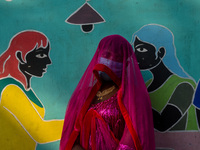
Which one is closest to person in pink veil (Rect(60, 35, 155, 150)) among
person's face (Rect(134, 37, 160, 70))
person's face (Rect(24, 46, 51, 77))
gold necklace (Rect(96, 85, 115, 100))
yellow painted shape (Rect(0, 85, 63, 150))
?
gold necklace (Rect(96, 85, 115, 100))

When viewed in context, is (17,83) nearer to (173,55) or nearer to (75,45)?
(75,45)

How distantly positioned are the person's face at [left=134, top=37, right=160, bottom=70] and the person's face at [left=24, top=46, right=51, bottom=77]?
2.64ft

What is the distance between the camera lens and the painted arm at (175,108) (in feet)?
9.16

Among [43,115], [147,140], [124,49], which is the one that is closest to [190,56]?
[124,49]

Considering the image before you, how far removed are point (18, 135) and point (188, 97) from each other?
1.52 metres

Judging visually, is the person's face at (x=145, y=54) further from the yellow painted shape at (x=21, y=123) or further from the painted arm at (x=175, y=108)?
→ the yellow painted shape at (x=21, y=123)

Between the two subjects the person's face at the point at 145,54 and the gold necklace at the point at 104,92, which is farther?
the person's face at the point at 145,54

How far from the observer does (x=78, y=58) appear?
3023mm

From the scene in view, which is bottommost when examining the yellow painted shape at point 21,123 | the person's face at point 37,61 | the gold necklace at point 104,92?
the yellow painted shape at point 21,123

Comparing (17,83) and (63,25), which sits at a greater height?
(63,25)

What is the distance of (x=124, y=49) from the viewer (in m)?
2.49

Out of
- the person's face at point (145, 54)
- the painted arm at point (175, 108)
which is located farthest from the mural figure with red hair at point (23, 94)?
the painted arm at point (175, 108)

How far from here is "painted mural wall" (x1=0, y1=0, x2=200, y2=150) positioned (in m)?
2.80

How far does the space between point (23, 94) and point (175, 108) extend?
1347mm
